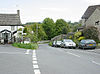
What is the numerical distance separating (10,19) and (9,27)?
254 centimetres

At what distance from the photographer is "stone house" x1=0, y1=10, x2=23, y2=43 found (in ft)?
182

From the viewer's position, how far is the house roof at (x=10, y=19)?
56338mm

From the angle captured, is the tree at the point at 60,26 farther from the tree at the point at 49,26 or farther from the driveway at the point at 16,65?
the driveway at the point at 16,65

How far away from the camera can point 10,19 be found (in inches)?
2261

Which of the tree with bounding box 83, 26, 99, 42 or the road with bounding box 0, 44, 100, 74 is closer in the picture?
the road with bounding box 0, 44, 100, 74

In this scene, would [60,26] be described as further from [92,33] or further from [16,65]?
[16,65]

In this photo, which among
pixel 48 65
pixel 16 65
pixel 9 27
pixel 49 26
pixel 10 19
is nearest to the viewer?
pixel 16 65

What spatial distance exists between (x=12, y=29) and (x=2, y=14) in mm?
6487

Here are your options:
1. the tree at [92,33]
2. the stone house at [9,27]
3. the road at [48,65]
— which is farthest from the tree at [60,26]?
the road at [48,65]

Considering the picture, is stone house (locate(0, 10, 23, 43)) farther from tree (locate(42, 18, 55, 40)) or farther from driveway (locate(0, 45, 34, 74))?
driveway (locate(0, 45, 34, 74))

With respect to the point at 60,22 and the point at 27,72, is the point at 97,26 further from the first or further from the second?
the point at 60,22

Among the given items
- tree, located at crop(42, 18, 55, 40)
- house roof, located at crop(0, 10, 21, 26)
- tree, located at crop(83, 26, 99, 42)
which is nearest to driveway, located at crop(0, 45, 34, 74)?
tree, located at crop(83, 26, 99, 42)

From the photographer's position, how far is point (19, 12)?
60.4m

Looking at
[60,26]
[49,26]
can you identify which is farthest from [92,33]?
[49,26]
